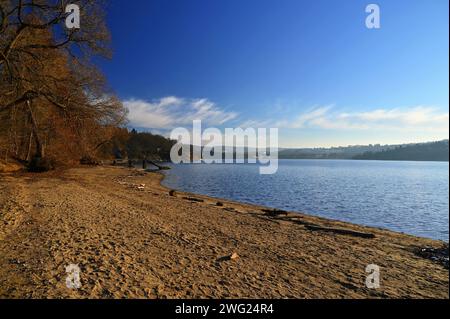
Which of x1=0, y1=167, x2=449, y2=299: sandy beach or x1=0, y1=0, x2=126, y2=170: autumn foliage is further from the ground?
x1=0, y1=0, x2=126, y2=170: autumn foliage

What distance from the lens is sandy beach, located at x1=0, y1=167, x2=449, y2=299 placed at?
5152 mm

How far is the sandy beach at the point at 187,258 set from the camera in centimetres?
515

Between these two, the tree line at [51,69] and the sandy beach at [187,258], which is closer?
the sandy beach at [187,258]

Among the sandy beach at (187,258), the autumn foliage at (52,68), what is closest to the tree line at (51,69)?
the autumn foliage at (52,68)

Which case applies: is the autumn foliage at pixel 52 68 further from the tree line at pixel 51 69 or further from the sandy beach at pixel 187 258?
the sandy beach at pixel 187 258

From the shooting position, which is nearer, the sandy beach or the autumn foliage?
the sandy beach

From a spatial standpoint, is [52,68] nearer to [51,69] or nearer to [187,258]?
[51,69]

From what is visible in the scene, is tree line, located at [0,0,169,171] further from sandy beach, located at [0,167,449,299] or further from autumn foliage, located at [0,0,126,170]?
sandy beach, located at [0,167,449,299]

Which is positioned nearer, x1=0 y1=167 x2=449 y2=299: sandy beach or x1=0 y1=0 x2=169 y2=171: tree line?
x1=0 y1=167 x2=449 y2=299: sandy beach

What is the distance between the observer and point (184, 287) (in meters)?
5.25

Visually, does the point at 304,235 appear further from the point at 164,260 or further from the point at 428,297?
the point at 164,260

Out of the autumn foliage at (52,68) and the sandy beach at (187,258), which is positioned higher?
the autumn foliage at (52,68)

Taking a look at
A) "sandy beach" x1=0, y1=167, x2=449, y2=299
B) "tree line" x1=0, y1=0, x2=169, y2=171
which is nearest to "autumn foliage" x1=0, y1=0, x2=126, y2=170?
"tree line" x1=0, y1=0, x2=169, y2=171
